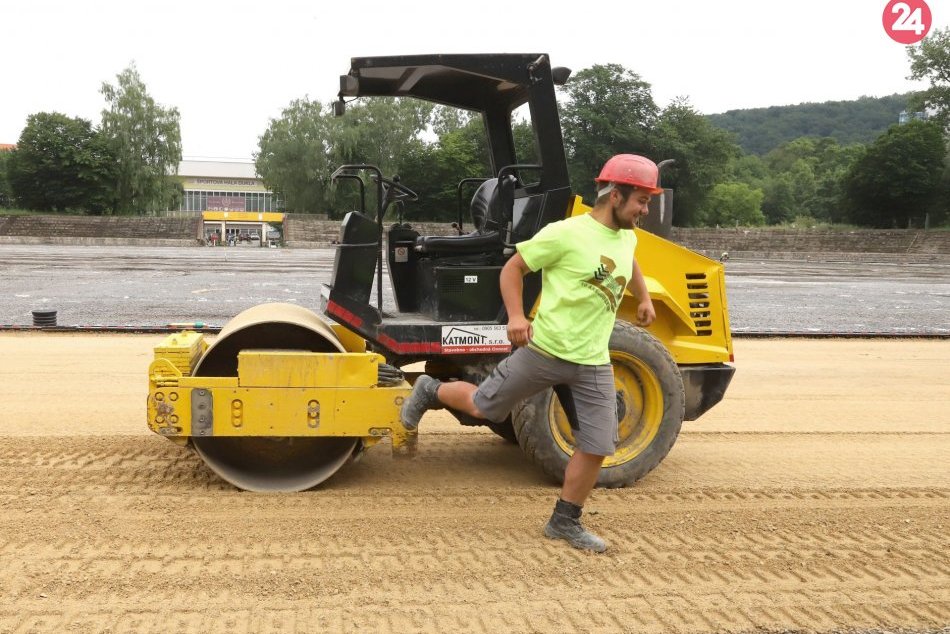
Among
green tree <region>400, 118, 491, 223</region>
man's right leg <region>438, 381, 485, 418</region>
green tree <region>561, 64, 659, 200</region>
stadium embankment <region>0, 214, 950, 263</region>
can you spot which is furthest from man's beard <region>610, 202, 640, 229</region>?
green tree <region>561, 64, 659, 200</region>

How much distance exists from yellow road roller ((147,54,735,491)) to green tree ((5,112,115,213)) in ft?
286

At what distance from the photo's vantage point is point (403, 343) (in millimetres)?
5375

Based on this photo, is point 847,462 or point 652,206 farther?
point 847,462

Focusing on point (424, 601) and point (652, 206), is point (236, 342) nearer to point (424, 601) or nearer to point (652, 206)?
point (424, 601)

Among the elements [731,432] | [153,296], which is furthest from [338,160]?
[731,432]

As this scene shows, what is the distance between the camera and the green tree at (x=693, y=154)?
7919 cm

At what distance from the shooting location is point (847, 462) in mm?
6457

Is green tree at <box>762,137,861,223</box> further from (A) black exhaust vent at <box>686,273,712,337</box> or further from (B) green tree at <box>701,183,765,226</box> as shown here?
(A) black exhaust vent at <box>686,273,712,337</box>

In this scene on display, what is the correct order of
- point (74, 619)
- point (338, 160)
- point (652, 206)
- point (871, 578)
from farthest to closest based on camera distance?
point (338, 160), point (652, 206), point (871, 578), point (74, 619)

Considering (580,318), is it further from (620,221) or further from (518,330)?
(620,221)

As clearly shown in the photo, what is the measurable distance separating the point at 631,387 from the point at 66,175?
90.3 metres

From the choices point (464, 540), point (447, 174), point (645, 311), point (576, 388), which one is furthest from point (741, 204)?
point (464, 540)

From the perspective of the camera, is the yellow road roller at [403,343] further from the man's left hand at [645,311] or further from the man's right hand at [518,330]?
the man's right hand at [518,330]

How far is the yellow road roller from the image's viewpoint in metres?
5.11
